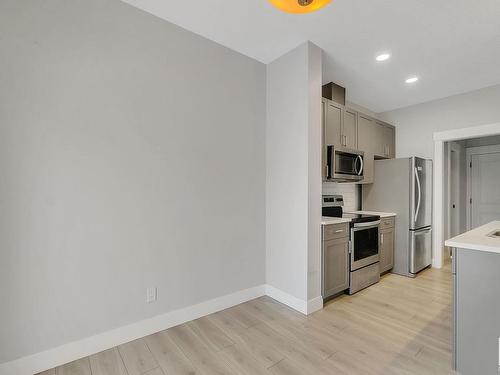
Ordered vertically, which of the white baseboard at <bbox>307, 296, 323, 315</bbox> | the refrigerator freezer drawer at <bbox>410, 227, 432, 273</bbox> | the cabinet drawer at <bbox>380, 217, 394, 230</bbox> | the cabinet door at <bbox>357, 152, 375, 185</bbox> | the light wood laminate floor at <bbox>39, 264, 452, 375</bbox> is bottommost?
the light wood laminate floor at <bbox>39, 264, 452, 375</bbox>

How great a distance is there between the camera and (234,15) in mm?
2182

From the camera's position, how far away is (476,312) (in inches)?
62.9

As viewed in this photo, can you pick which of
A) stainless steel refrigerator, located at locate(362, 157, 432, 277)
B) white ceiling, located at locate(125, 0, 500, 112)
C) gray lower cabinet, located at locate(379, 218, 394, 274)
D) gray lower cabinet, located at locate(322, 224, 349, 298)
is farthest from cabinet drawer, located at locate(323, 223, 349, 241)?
white ceiling, located at locate(125, 0, 500, 112)

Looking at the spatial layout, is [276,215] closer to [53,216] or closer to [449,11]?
[53,216]

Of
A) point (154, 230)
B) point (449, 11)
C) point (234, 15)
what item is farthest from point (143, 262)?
point (449, 11)

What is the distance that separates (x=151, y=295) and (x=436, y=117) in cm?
482

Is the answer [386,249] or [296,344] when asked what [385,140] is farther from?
[296,344]

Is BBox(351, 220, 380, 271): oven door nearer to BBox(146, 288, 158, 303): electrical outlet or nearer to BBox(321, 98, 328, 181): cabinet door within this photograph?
BBox(321, 98, 328, 181): cabinet door

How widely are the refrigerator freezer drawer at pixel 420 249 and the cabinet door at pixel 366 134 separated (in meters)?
1.39

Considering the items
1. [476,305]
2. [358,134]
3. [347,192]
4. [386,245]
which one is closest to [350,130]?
[358,134]

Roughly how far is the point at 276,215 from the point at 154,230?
1.34m

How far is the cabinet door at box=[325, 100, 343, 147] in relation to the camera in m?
3.06

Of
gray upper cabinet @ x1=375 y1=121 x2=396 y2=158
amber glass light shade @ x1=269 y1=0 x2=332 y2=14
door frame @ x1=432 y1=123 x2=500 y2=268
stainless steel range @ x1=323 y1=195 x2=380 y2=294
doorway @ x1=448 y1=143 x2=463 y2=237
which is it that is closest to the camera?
amber glass light shade @ x1=269 y1=0 x2=332 y2=14

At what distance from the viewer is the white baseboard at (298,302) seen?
2492 mm
